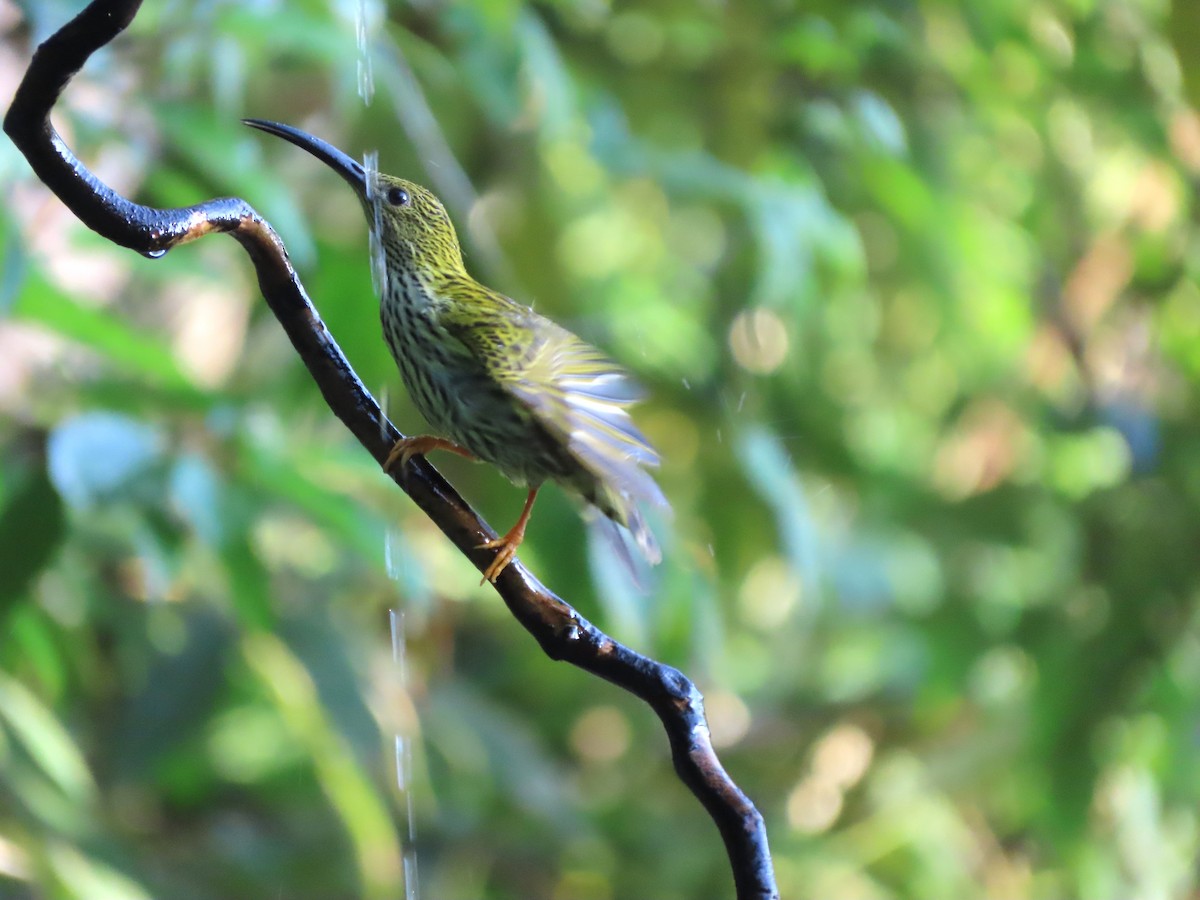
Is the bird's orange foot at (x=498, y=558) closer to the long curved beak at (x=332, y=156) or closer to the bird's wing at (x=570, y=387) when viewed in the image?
the bird's wing at (x=570, y=387)

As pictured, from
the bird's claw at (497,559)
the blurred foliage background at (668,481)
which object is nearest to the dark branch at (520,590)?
Answer: the bird's claw at (497,559)

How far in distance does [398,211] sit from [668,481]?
1.01m

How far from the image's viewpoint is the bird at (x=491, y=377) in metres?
0.45

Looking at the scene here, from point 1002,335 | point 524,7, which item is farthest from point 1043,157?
point 524,7

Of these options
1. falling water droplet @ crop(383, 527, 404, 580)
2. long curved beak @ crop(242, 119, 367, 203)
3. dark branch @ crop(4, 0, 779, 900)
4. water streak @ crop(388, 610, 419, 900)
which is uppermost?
long curved beak @ crop(242, 119, 367, 203)

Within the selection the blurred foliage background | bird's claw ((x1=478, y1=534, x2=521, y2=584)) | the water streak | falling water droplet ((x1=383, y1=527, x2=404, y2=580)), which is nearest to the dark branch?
bird's claw ((x1=478, y1=534, x2=521, y2=584))

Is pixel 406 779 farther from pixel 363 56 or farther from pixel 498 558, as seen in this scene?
pixel 498 558

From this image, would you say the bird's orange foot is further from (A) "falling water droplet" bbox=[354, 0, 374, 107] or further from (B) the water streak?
(B) the water streak

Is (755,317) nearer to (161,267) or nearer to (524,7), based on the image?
(524,7)

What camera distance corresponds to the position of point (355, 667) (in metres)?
1.69

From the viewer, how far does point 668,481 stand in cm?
150

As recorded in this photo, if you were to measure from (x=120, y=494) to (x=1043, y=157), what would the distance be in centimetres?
167

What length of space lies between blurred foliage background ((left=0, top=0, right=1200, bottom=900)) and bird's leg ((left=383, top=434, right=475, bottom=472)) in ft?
1.54

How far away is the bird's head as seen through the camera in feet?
1.69
